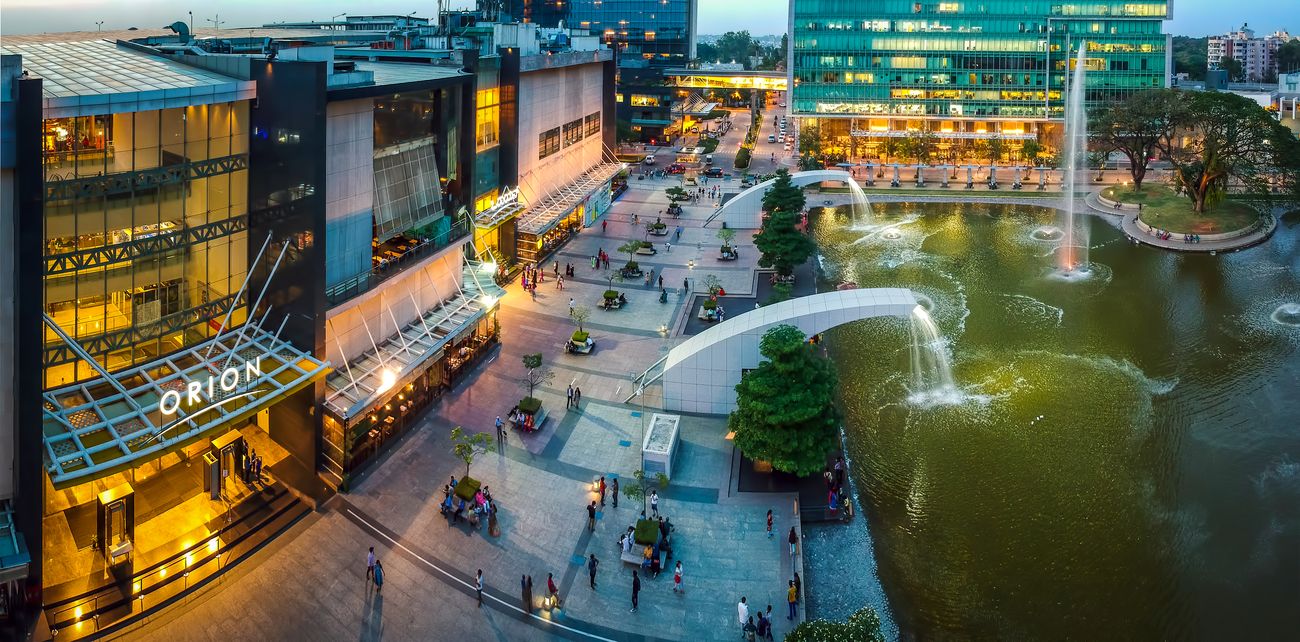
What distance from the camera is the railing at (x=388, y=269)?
42906mm

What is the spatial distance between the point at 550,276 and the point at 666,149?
93.6m

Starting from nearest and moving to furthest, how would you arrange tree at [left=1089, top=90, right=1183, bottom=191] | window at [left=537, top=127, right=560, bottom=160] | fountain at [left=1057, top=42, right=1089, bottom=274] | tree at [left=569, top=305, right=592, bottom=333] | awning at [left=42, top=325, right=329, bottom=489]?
awning at [left=42, top=325, right=329, bottom=489] < tree at [left=569, top=305, right=592, bottom=333] < window at [left=537, top=127, right=560, bottom=160] < fountain at [left=1057, top=42, right=1089, bottom=274] < tree at [left=1089, top=90, right=1183, bottom=191]

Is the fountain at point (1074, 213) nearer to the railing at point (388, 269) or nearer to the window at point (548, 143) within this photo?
the window at point (548, 143)

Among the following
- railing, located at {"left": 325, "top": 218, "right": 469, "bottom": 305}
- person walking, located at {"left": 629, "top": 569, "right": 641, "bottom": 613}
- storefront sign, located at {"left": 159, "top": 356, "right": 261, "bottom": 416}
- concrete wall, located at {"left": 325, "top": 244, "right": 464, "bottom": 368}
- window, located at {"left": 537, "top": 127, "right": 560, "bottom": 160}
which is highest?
window, located at {"left": 537, "top": 127, "right": 560, "bottom": 160}

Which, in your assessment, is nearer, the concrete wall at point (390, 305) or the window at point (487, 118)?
the concrete wall at point (390, 305)

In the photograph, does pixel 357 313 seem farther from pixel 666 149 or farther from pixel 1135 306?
pixel 666 149

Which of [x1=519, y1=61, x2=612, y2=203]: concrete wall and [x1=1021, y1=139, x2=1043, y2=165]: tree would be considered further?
[x1=1021, y1=139, x2=1043, y2=165]: tree

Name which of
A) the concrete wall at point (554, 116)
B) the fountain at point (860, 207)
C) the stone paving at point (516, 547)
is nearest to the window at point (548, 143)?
the concrete wall at point (554, 116)

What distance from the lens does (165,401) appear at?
1313 inches

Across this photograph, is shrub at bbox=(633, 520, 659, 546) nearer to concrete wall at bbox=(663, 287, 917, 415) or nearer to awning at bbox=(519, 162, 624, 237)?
concrete wall at bbox=(663, 287, 917, 415)

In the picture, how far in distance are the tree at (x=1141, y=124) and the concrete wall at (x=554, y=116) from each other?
62314 millimetres

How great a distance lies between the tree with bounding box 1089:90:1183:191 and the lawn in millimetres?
7953

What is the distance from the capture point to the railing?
42906 millimetres

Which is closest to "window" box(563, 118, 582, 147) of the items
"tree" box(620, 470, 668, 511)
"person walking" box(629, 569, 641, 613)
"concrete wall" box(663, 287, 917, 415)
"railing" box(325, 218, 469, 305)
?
"railing" box(325, 218, 469, 305)
